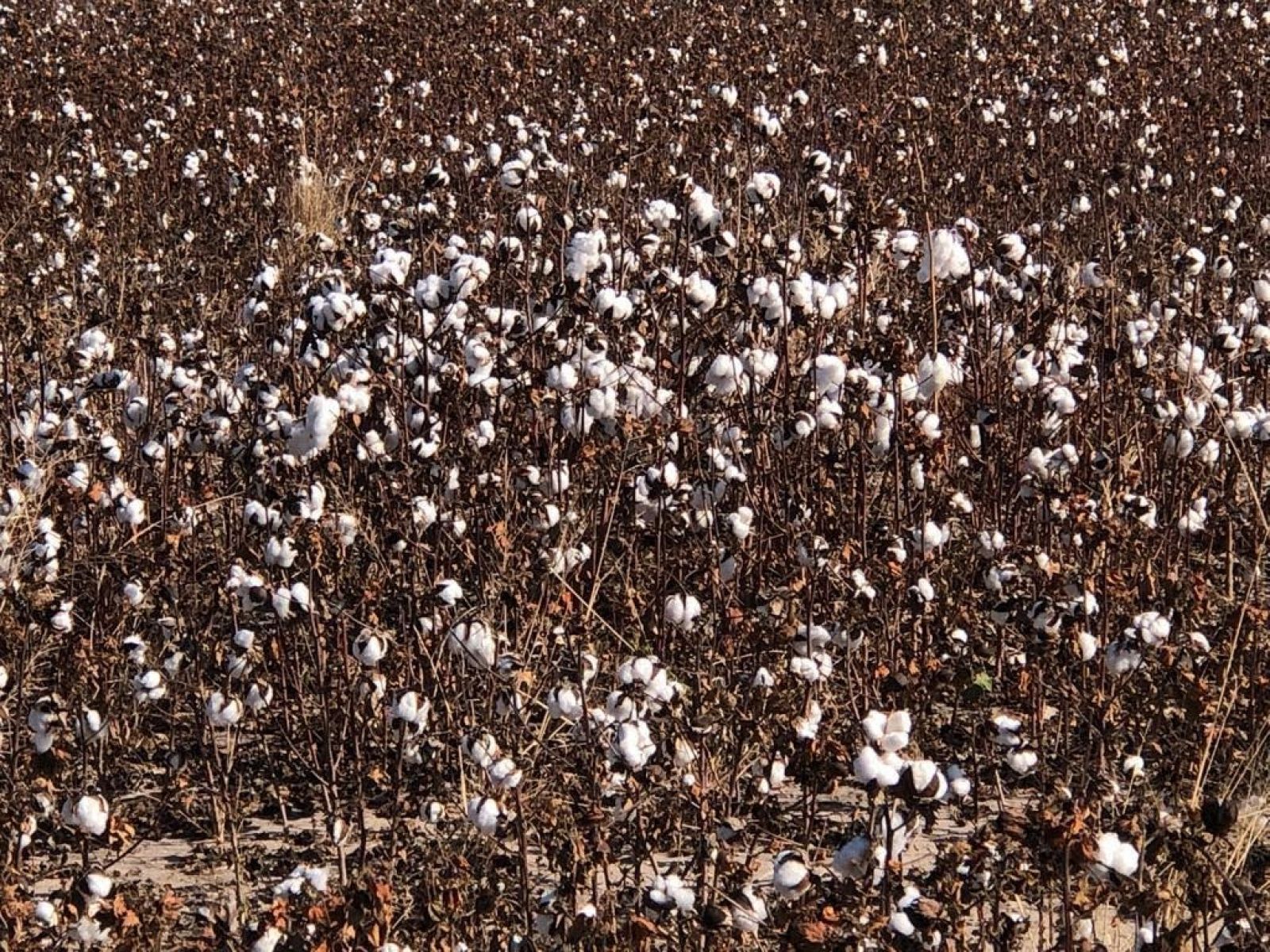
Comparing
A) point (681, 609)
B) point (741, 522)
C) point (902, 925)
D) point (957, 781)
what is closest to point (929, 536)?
point (741, 522)

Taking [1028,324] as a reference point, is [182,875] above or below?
below

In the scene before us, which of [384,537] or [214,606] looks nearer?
[214,606]

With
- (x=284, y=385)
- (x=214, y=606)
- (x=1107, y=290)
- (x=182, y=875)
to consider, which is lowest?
(x=182, y=875)

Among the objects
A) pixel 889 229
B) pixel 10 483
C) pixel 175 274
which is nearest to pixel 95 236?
pixel 175 274

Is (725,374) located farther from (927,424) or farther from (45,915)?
(45,915)

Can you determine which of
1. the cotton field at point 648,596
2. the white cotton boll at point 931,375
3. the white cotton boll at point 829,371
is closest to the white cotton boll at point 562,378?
the cotton field at point 648,596

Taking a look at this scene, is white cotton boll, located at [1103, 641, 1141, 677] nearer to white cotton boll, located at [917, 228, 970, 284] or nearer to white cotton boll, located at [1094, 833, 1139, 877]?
white cotton boll, located at [1094, 833, 1139, 877]

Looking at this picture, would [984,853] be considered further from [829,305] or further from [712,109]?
[712,109]
